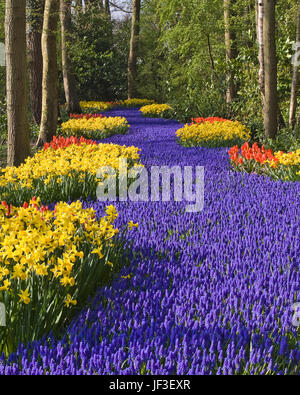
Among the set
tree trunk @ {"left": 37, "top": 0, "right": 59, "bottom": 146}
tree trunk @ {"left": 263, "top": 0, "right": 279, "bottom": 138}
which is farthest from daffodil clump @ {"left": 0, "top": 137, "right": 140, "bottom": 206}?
tree trunk @ {"left": 263, "top": 0, "right": 279, "bottom": 138}

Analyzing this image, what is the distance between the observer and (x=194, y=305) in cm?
296

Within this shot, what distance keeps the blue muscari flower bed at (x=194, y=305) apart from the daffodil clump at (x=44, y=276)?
0.42ft

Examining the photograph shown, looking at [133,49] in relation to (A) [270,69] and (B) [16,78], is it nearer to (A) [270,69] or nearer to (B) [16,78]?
(A) [270,69]

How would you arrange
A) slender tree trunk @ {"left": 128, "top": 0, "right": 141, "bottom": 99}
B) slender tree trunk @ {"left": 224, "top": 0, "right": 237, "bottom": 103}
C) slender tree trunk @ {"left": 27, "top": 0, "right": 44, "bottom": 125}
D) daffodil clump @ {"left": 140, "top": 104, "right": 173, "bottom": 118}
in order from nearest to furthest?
slender tree trunk @ {"left": 27, "top": 0, "right": 44, "bottom": 125}, slender tree trunk @ {"left": 224, "top": 0, "right": 237, "bottom": 103}, daffodil clump @ {"left": 140, "top": 104, "right": 173, "bottom": 118}, slender tree trunk @ {"left": 128, "top": 0, "right": 141, "bottom": 99}

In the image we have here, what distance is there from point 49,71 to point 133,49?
68.6ft

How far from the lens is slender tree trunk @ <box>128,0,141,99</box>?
29.4 meters

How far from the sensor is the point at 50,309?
2.65 m

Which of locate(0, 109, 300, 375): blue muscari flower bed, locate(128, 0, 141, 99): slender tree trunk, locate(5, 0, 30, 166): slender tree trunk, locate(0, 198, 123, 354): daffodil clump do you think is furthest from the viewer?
locate(128, 0, 141, 99): slender tree trunk

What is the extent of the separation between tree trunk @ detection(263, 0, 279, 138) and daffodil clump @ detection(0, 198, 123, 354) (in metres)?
7.33

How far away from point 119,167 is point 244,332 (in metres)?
4.30

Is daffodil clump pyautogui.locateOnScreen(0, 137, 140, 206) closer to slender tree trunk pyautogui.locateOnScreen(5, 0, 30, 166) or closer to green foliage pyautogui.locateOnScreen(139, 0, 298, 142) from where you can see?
slender tree trunk pyautogui.locateOnScreen(5, 0, 30, 166)

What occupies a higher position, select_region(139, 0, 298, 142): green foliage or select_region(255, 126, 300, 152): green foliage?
select_region(139, 0, 298, 142): green foliage

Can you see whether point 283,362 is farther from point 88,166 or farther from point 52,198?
point 88,166
